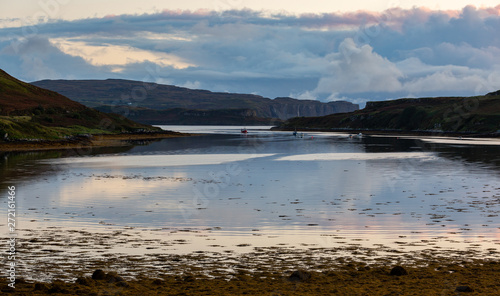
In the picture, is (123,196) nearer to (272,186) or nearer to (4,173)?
(272,186)

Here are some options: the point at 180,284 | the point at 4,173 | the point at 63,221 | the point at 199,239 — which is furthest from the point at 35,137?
the point at 180,284

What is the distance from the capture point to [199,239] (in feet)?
71.4

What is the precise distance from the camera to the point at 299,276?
49.6 feet

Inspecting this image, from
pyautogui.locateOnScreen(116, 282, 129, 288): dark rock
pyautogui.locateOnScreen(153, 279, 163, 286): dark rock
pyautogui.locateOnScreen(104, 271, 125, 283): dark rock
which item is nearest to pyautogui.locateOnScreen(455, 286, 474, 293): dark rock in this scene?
pyautogui.locateOnScreen(153, 279, 163, 286): dark rock

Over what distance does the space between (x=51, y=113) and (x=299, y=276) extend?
154m

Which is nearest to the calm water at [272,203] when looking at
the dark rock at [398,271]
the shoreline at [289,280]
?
the shoreline at [289,280]

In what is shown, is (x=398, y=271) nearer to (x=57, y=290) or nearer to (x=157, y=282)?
(x=157, y=282)

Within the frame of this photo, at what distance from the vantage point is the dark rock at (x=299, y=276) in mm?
15094

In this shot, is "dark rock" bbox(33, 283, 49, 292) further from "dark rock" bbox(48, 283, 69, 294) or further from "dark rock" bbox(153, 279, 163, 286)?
"dark rock" bbox(153, 279, 163, 286)

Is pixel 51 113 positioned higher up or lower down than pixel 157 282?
higher up

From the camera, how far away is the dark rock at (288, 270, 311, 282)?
15.1 m

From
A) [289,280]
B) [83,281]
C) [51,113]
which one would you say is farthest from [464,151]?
[51,113]

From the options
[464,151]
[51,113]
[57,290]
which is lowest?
[464,151]

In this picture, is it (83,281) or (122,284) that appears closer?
(122,284)
